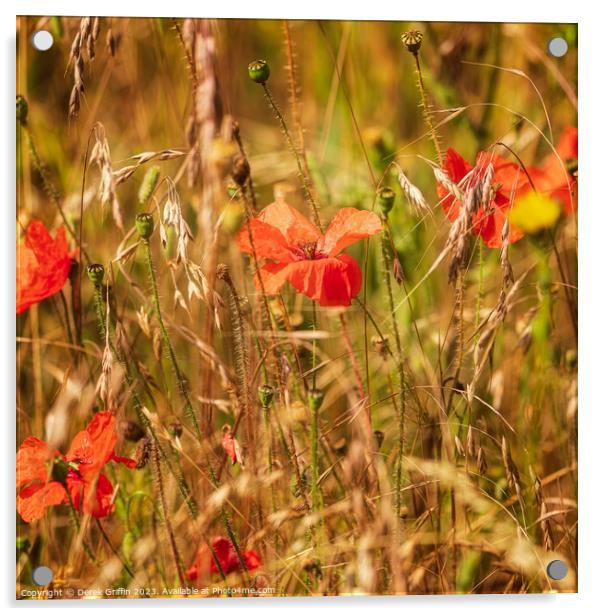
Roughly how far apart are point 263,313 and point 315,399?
211 mm

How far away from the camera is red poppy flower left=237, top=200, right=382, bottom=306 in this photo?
164 cm

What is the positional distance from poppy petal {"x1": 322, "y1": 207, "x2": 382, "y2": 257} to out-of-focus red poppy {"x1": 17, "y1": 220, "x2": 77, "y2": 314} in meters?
0.48

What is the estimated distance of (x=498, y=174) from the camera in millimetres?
1767

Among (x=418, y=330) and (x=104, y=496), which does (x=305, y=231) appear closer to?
(x=418, y=330)

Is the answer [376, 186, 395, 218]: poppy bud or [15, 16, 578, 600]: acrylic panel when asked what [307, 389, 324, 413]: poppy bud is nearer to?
[15, 16, 578, 600]: acrylic panel

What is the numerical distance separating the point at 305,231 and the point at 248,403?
Result: 1.12 ft

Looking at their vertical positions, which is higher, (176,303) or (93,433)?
(176,303)

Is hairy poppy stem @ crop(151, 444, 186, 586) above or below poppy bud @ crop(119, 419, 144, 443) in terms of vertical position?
below

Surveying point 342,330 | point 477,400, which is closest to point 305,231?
point 342,330

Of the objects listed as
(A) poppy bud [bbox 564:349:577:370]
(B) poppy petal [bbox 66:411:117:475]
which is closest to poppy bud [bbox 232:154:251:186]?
(B) poppy petal [bbox 66:411:117:475]

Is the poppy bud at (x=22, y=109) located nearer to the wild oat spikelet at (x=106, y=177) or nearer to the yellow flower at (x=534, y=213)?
the wild oat spikelet at (x=106, y=177)

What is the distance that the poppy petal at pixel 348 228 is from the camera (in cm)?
168

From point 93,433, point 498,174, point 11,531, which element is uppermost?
point 498,174

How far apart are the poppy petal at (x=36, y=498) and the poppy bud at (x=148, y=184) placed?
554 mm
